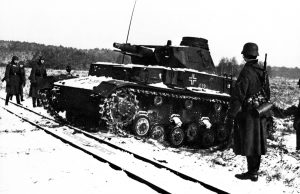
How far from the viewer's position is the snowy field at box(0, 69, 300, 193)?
5324mm

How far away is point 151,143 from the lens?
1000 cm

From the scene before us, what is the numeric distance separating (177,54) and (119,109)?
3.09 meters

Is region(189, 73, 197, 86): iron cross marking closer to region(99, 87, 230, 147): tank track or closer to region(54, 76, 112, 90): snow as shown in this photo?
region(99, 87, 230, 147): tank track

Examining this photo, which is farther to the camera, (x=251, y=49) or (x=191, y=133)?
(x=191, y=133)

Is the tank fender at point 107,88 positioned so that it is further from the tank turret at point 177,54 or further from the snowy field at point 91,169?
the tank turret at point 177,54

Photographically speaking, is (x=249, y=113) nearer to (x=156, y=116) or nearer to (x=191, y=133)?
(x=156, y=116)

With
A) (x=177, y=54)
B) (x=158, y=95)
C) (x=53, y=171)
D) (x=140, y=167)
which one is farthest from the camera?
(x=177, y=54)

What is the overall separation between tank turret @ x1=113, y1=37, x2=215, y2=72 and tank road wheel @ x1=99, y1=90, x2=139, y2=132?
8.11 feet

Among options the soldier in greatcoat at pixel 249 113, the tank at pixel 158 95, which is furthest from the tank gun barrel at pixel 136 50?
the soldier in greatcoat at pixel 249 113

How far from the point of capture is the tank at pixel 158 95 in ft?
34.8

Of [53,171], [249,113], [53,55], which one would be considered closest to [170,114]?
[249,113]

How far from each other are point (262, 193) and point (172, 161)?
8.01 feet

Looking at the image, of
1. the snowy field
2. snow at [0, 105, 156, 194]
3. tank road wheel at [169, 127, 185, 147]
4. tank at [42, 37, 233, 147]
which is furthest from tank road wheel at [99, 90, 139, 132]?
snow at [0, 105, 156, 194]

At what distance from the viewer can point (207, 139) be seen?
12375mm
